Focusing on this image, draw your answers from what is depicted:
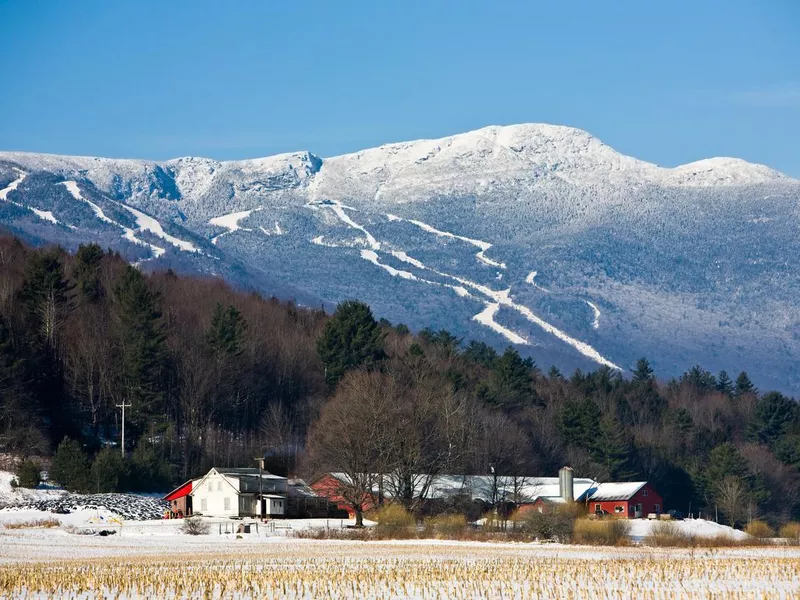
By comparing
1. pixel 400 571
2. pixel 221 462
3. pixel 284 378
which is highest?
pixel 284 378

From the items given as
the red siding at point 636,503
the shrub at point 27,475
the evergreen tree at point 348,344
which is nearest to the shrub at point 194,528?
the shrub at point 27,475

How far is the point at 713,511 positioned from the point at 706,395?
73.8 metres

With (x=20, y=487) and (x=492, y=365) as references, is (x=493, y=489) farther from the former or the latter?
(x=492, y=365)

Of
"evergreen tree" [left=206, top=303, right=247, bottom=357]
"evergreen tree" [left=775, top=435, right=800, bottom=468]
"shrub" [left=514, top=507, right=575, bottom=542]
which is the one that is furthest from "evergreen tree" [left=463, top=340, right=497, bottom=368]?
"shrub" [left=514, top=507, right=575, bottom=542]

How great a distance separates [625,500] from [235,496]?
32180 mm

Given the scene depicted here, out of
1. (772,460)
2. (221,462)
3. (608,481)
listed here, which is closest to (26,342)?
(221,462)

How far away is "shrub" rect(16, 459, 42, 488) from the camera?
276ft

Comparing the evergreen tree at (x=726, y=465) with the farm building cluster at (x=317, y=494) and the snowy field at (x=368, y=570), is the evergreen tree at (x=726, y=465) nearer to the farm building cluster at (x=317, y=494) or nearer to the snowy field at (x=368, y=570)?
the farm building cluster at (x=317, y=494)

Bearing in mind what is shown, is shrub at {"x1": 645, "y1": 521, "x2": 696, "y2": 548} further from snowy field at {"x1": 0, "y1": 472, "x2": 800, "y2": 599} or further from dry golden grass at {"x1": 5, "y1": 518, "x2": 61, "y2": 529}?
dry golden grass at {"x1": 5, "y1": 518, "x2": 61, "y2": 529}

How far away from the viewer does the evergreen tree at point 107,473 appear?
3425 inches

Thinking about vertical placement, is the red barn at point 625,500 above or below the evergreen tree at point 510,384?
below

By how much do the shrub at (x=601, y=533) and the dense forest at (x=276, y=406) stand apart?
16.4 m

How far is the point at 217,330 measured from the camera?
372 feet

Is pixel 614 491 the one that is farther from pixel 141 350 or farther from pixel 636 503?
pixel 141 350
